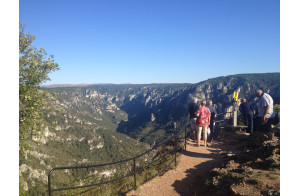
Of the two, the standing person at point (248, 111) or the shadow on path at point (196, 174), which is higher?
the standing person at point (248, 111)

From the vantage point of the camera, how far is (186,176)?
607 centimetres

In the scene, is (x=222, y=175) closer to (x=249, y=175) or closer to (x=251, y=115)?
(x=249, y=175)

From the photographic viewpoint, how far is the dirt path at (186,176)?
5.30 metres

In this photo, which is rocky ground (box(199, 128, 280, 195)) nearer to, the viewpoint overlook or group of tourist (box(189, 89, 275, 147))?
the viewpoint overlook

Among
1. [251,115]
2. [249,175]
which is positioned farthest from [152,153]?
[249,175]

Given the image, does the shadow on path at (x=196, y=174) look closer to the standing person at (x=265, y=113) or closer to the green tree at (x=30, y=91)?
the standing person at (x=265, y=113)

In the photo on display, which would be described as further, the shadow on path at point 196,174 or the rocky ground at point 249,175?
the shadow on path at point 196,174

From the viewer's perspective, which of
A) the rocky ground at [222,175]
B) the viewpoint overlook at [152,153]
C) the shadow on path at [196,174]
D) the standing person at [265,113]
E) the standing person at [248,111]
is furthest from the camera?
the standing person at [248,111]

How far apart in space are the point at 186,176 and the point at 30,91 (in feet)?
25.4

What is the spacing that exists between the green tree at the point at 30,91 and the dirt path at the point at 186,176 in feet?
19.6

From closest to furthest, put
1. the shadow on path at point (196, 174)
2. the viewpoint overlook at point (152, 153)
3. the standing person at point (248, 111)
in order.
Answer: the shadow on path at point (196, 174) < the viewpoint overlook at point (152, 153) < the standing person at point (248, 111)

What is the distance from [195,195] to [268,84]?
178 m

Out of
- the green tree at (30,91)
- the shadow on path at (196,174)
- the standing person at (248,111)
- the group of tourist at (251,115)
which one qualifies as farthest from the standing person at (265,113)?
the green tree at (30,91)

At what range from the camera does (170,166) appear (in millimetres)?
6820
